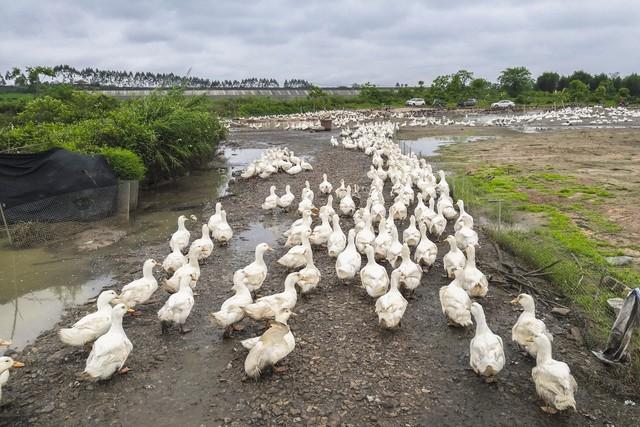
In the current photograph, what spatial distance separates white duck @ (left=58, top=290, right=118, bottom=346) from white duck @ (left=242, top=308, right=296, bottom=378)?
2.20m

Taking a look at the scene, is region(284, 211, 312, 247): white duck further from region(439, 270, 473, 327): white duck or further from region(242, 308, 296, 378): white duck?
region(242, 308, 296, 378): white duck

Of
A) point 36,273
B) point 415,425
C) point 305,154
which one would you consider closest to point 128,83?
point 305,154

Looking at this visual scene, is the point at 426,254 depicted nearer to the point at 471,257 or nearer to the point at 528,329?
the point at 471,257

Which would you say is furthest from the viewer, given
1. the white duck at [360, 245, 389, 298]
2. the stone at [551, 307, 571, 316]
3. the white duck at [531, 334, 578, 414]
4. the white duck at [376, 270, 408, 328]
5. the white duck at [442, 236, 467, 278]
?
the white duck at [442, 236, 467, 278]

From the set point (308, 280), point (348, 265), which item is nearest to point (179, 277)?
point (308, 280)

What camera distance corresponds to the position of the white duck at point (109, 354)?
558cm

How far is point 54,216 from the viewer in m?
12.3

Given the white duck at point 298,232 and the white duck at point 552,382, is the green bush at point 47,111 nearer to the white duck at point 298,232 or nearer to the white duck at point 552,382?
the white duck at point 298,232

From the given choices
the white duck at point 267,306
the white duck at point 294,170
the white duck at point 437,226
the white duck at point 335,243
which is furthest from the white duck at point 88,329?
the white duck at point 294,170

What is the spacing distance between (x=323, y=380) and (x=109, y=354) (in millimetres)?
2705

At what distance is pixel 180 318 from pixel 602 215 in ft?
38.2

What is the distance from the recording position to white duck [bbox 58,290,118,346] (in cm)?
610

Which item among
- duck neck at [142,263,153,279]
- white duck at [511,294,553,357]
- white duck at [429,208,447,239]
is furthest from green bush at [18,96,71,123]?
white duck at [511,294,553,357]

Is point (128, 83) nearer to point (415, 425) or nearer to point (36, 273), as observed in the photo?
point (36, 273)
